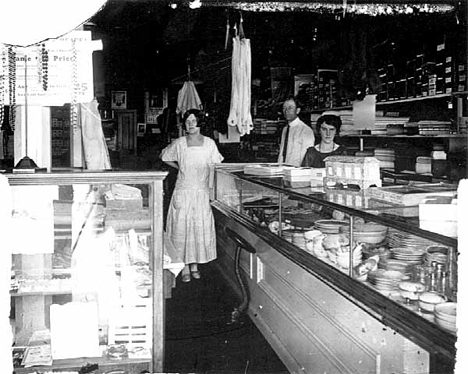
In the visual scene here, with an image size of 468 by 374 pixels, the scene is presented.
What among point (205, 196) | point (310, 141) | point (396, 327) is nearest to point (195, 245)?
point (205, 196)

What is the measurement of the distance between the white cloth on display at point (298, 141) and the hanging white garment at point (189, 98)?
7.39ft

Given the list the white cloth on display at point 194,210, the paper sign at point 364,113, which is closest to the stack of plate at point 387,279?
the white cloth on display at point 194,210

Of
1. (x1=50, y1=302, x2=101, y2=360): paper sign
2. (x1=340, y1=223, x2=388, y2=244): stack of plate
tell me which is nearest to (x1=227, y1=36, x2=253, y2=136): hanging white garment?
(x1=340, y1=223, x2=388, y2=244): stack of plate

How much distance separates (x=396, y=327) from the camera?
259cm

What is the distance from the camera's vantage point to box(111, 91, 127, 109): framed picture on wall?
10.5 meters

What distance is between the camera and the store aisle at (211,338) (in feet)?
13.9

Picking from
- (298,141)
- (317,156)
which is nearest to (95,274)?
(317,156)

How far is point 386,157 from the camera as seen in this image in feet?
23.6

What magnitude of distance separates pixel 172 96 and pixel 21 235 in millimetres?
7781

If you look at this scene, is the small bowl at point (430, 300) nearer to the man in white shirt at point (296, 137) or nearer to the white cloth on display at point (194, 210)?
the white cloth on display at point (194, 210)

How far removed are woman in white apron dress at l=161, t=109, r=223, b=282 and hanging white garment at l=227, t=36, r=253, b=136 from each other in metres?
0.39

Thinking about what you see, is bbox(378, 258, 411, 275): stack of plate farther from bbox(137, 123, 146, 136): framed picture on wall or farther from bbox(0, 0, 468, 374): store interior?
bbox(137, 123, 146, 136): framed picture on wall

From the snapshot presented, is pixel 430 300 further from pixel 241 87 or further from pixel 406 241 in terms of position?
pixel 241 87

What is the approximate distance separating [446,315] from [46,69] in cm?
278
